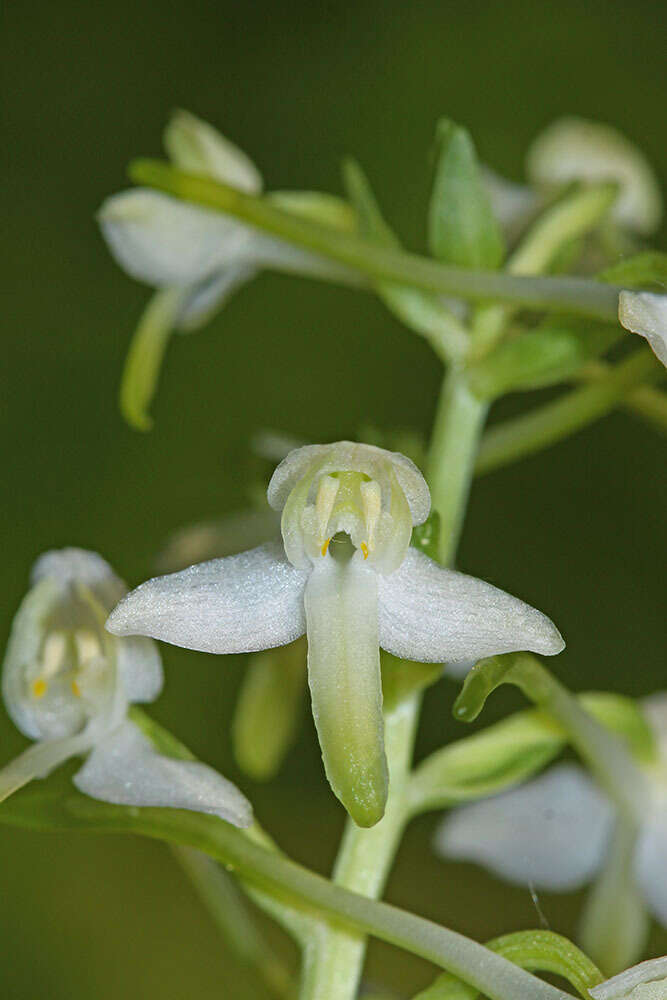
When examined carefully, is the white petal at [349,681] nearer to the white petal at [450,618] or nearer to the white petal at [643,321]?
the white petal at [450,618]

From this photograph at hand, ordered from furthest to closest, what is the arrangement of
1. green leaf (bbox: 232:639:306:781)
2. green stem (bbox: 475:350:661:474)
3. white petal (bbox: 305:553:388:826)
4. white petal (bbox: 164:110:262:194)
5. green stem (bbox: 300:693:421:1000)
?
green leaf (bbox: 232:639:306:781) → white petal (bbox: 164:110:262:194) → green stem (bbox: 475:350:661:474) → green stem (bbox: 300:693:421:1000) → white petal (bbox: 305:553:388:826)

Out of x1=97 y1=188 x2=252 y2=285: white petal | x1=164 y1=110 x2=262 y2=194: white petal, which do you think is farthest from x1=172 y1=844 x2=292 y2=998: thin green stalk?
x1=164 y1=110 x2=262 y2=194: white petal

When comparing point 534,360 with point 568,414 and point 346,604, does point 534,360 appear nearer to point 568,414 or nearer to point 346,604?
point 568,414

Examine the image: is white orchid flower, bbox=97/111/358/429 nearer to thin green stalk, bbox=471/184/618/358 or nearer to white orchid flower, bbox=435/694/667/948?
thin green stalk, bbox=471/184/618/358

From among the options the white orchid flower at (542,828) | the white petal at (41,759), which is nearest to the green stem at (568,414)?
the white orchid flower at (542,828)

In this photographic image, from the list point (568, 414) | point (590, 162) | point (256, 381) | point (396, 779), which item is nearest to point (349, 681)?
point (396, 779)

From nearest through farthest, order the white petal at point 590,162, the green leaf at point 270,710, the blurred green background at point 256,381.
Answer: the green leaf at point 270,710, the white petal at point 590,162, the blurred green background at point 256,381
